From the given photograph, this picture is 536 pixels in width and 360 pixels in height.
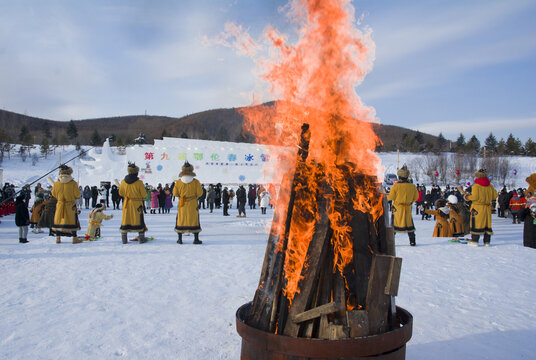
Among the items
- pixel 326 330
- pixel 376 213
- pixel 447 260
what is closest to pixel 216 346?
pixel 326 330

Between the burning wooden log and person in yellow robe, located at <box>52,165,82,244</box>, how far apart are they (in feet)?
24.5

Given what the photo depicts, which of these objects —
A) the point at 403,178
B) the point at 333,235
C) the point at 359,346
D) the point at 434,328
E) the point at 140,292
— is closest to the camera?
the point at 359,346

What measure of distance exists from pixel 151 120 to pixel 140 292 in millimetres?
147784

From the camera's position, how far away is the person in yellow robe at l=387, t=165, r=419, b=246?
8.96m

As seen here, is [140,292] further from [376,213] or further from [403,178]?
[403,178]

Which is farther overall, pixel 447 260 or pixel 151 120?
pixel 151 120

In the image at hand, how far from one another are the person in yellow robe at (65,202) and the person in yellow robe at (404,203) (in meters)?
7.45

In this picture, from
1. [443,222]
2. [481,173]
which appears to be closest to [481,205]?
[481,173]

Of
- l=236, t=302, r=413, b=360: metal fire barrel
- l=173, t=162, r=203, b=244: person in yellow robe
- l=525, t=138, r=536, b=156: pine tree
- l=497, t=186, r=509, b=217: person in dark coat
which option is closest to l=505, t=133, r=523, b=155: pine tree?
l=525, t=138, r=536, b=156: pine tree

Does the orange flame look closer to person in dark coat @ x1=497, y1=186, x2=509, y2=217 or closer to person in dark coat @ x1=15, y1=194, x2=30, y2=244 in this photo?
person in dark coat @ x1=15, y1=194, x2=30, y2=244

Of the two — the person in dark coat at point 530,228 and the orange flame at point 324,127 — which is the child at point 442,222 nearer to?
the person in dark coat at point 530,228

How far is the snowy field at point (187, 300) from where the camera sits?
351cm

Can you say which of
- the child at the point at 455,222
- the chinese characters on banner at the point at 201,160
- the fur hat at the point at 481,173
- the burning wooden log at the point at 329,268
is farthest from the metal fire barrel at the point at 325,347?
the chinese characters on banner at the point at 201,160

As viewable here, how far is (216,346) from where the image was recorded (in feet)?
11.6
